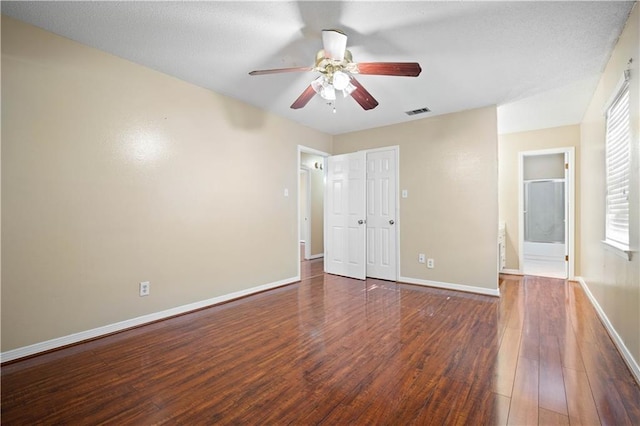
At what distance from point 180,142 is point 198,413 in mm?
2548

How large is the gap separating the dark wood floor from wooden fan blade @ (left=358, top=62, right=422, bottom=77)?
6.97ft

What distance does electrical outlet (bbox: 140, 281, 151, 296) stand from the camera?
9.23 ft

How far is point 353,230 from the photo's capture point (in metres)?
4.87

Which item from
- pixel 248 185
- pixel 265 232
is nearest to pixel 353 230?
pixel 265 232

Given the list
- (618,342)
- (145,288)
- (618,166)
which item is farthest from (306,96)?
(618,342)

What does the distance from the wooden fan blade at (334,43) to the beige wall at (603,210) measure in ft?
6.30

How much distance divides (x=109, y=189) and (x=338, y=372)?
8.18ft

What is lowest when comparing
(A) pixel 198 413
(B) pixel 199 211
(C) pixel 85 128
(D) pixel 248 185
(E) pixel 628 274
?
(A) pixel 198 413

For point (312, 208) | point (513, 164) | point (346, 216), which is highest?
point (513, 164)

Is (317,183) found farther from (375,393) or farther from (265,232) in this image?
(375,393)

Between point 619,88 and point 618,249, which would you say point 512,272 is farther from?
point 619,88

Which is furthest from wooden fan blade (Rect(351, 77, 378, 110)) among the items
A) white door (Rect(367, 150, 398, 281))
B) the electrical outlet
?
the electrical outlet

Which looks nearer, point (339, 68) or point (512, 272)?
point (339, 68)

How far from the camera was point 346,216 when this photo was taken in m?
4.96
